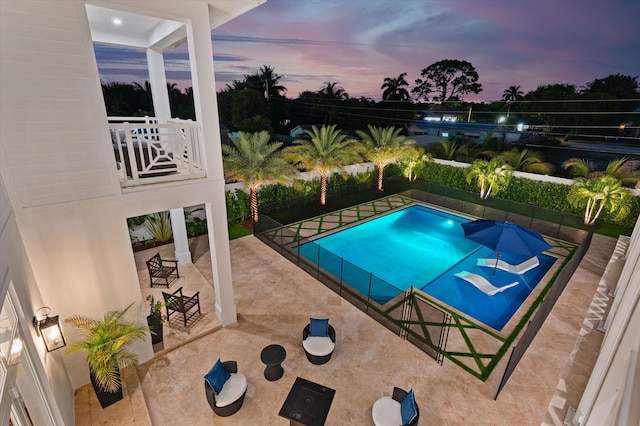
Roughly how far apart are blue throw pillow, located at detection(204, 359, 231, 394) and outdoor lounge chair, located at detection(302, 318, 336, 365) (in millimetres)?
1902

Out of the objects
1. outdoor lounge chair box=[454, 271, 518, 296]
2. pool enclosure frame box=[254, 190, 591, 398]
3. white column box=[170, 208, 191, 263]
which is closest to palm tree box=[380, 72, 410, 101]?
pool enclosure frame box=[254, 190, 591, 398]

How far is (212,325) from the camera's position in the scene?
8.25 metres

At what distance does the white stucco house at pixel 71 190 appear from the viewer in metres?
4.29

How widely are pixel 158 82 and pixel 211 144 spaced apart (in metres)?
3.74

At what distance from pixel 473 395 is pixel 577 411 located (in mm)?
1830

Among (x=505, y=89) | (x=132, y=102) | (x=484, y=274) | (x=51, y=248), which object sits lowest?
(x=484, y=274)

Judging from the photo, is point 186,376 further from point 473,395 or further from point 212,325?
point 473,395

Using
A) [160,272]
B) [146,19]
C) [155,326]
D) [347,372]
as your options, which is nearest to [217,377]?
[155,326]

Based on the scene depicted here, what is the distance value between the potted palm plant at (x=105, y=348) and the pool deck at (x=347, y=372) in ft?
1.47

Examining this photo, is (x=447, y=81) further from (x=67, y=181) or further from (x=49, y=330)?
(x=49, y=330)

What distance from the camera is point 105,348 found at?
19.1ft

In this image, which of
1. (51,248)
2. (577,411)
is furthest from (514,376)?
(51,248)

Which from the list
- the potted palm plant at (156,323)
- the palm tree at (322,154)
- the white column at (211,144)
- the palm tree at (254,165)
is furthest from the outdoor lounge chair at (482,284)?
the potted palm plant at (156,323)

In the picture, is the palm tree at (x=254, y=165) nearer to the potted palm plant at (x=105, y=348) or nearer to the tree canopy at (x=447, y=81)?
the potted palm plant at (x=105, y=348)
